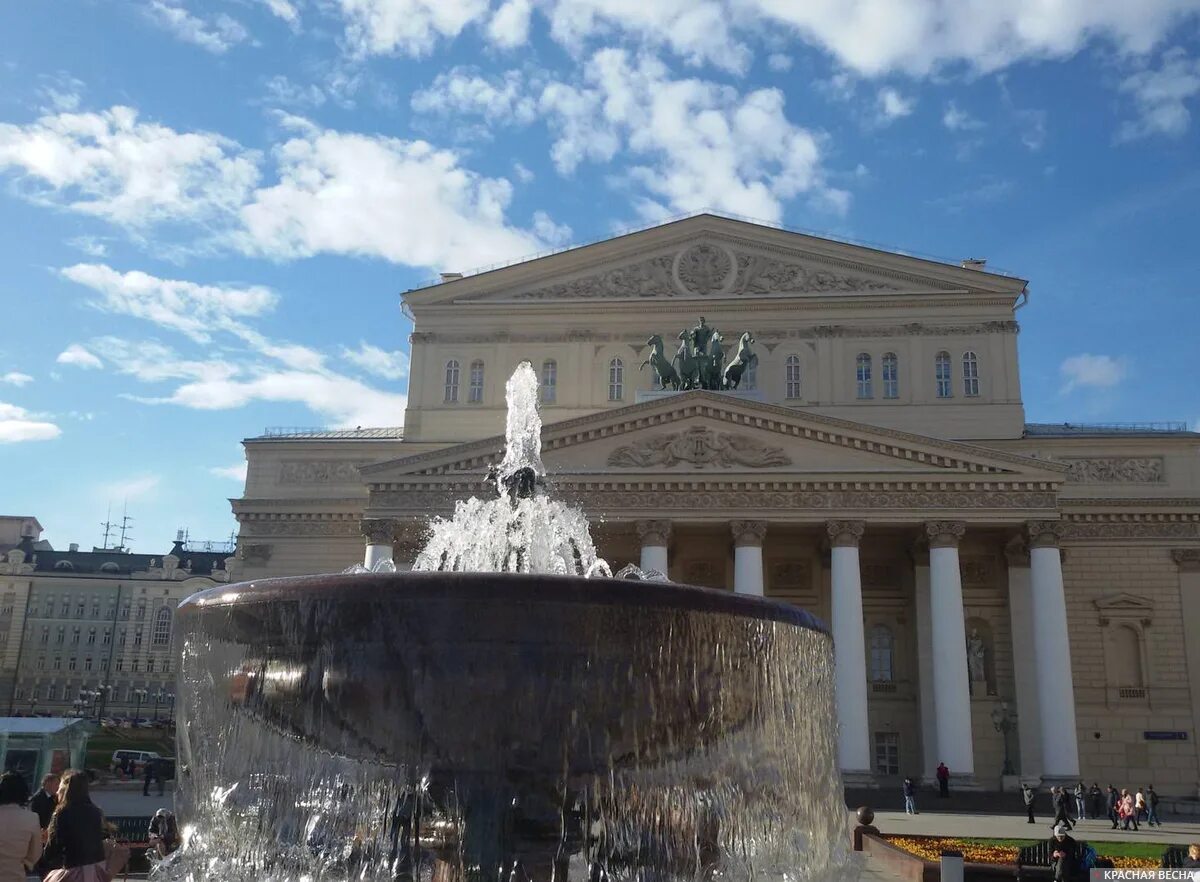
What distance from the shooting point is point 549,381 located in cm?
3806

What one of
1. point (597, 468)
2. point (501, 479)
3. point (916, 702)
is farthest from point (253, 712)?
point (916, 702)

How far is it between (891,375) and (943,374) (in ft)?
5.51

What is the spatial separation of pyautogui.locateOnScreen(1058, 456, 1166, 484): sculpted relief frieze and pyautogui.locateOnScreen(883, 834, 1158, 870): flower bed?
1861 cm

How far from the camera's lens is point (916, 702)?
31828 mm

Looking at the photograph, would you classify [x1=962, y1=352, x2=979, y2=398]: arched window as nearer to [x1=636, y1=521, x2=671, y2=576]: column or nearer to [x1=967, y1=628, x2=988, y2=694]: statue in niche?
[x1=967, y1=628, x2=988, y2=694]: statue in niche

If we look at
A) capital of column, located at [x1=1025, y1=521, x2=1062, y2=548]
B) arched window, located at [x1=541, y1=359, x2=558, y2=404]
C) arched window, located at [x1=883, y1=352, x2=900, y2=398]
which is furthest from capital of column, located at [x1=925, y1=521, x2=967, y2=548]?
arched window, located at [x1=541, y1=359, x2=558, y2=404]

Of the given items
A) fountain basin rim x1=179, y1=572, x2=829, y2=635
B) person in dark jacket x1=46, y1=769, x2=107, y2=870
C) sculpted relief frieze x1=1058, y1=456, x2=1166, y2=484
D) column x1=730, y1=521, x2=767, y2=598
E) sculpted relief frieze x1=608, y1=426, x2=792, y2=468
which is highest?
sculpted relief frieze x1=1058, y1=456, x2=1166, y2=484

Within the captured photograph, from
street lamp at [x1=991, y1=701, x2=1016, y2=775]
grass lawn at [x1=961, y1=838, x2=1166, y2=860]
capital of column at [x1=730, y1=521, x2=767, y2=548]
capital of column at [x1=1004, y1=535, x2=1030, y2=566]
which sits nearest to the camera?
grass lawn at [x1=961, y1=838, x2=1166, y2=860]

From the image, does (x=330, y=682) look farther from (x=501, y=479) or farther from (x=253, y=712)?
(x=501, y=479)

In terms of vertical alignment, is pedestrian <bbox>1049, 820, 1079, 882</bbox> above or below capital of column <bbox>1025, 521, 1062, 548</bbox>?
below

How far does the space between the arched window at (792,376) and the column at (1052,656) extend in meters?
10.2

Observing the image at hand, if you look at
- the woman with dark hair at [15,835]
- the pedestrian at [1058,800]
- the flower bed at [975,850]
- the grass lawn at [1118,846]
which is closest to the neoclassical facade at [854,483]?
the pedestrian at [1058,800]

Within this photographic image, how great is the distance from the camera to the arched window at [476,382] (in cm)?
3828

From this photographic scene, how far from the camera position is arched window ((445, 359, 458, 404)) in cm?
3838
